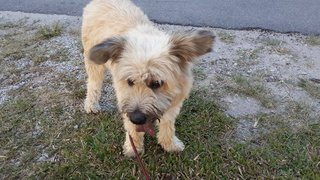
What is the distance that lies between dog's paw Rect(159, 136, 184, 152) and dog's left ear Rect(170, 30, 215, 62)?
112cm

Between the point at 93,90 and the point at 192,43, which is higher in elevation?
the point at 192,43

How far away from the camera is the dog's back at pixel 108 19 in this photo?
391cm

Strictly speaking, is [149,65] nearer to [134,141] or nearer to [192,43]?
[192,43]

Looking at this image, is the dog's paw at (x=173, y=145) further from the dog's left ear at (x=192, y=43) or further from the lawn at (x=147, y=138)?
the dog's left ear at (x=192, y=43)

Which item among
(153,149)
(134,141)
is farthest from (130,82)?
(153,149)

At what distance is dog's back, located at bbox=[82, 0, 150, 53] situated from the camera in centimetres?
391

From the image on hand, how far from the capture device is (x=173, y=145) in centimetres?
397

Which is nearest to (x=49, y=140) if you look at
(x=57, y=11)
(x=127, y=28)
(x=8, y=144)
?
(x=8, y=144)

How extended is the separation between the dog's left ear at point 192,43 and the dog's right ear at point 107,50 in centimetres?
43

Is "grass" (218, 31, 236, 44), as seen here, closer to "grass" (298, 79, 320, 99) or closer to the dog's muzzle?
"grass" (298, 79, 320, 99)

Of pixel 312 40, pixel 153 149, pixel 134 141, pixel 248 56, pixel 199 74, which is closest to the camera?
pixel 134 141

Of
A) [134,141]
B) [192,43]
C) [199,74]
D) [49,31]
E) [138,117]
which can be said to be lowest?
[49,31]

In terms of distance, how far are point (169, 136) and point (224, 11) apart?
3847mm

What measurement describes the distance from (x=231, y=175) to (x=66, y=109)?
85.1 inches
